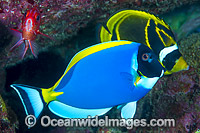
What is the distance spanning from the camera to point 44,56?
11.3 ft

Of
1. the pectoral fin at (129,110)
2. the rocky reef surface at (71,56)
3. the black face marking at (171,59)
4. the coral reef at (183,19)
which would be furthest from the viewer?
the coral reef at (183,19)

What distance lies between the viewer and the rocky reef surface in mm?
2037

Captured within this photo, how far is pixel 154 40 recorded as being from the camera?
196 cm

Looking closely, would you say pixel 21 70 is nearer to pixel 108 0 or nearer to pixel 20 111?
pixel 20 111

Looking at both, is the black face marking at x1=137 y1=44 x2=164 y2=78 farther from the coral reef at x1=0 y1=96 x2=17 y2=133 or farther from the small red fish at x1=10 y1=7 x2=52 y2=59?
the coral reef at x1=0 y1=96 x2=17 y2=133

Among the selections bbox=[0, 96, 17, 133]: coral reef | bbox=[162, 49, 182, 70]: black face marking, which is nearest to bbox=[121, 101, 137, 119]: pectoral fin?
bbox=[162, 49, 182, 70]: black face marking

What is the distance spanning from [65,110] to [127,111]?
2.06 ft

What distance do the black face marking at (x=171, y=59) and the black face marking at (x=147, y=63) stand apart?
1.72ft

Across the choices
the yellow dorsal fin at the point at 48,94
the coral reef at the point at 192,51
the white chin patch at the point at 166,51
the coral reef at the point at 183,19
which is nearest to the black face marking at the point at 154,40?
the white chin patch at the point at 166,51

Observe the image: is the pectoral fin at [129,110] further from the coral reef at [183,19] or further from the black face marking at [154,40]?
the coral reef at [183,19]

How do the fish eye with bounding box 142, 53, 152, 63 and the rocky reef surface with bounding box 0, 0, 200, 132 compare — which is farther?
the rocky reef surface with bounding box 0, 0, 200, 132

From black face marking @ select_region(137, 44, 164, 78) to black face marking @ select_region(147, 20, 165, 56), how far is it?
567 mm

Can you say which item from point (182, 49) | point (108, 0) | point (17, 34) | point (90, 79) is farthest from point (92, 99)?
point (182, 49)

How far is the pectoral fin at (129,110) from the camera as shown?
1.68 meters
